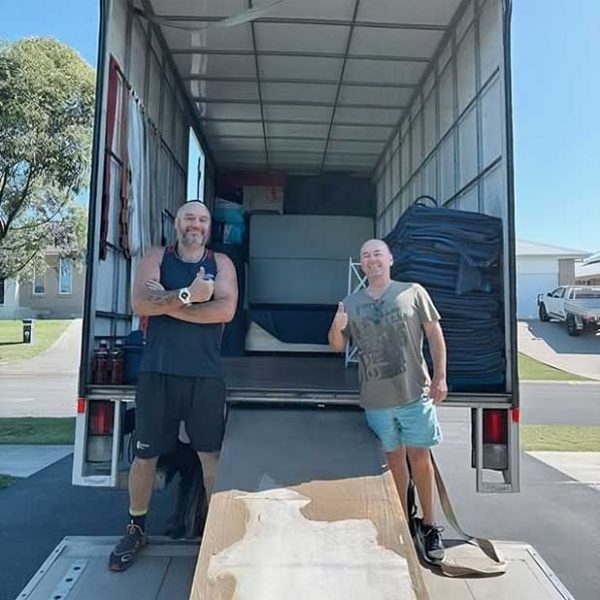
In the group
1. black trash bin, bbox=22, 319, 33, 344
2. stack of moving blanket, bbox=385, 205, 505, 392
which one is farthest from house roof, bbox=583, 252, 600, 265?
stack of moving blanket, bbox=385, 205, 505, 392

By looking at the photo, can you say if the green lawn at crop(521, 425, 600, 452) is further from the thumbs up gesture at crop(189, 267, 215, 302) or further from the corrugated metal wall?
the thumbs up gesture at crop(189, 267, 215, 302)

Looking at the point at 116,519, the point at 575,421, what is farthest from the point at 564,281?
the point at 116,519

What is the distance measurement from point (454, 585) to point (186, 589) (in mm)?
1227

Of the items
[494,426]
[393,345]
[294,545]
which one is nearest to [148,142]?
[393,345]

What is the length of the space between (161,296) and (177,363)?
0.32 metres

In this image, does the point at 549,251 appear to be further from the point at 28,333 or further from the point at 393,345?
the point at 393,345

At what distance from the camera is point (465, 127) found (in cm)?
451

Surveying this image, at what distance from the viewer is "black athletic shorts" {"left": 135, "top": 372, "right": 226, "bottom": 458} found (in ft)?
9.18

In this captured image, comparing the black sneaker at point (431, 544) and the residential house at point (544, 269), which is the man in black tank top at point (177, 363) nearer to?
the black sneaker at point (431, 544)

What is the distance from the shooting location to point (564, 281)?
3005cm

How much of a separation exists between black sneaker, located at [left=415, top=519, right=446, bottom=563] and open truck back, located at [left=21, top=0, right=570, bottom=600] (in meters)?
0.14

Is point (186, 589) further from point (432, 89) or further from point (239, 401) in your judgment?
point (432, 89)

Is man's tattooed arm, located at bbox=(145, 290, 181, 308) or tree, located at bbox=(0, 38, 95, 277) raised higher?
tree, located at bbox=(0, 38, 95, 277)

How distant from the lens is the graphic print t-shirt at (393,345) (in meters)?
2.84
